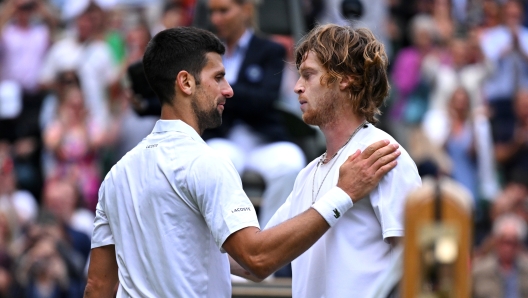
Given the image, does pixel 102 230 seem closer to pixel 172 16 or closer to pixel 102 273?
pixel 102 273

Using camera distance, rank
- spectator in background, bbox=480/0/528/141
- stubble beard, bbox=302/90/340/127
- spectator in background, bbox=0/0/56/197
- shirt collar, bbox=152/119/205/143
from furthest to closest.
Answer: spectator in background, bbox=0/0/56/197, spectator in background, bbox=480/0/528/141, stubble beard, bbox=302/90/340/127, shirt collar, bbox=152/119/205/143

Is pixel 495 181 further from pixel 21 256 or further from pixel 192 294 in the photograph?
pixel 192 294

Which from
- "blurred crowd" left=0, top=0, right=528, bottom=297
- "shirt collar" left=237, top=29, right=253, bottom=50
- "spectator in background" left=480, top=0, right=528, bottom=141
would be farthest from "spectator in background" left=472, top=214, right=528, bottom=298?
"shirt collar" left=237, top=29, right=253, bottom=50

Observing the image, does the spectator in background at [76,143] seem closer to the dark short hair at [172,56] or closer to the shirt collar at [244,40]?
the shirt collar at [244,40]

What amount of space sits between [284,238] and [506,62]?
20.0ft

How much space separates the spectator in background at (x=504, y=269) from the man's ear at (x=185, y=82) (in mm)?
4025

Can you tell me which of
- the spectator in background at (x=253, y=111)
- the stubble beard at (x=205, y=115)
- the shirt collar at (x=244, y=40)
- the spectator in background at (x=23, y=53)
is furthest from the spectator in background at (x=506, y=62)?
the stubble beard at (x=205, y=115)

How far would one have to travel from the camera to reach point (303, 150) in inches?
298

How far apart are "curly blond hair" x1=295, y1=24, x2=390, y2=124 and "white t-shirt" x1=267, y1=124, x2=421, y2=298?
12cm

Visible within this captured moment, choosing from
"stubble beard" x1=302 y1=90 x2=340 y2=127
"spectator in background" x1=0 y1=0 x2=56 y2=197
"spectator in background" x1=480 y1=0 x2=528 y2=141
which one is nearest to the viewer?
"stubble beard" x1=302 y1=90 x2=340 y2=127

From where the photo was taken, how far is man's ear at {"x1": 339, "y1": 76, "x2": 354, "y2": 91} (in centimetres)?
402

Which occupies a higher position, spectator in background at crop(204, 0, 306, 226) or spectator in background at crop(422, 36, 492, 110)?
spectator in background at crop(204, 0, 306, 226)

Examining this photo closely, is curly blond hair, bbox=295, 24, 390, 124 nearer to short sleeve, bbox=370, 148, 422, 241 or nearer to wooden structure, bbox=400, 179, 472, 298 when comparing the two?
short sleeve, bbox=370, 148, 422, 241

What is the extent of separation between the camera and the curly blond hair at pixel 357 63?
400 cm
